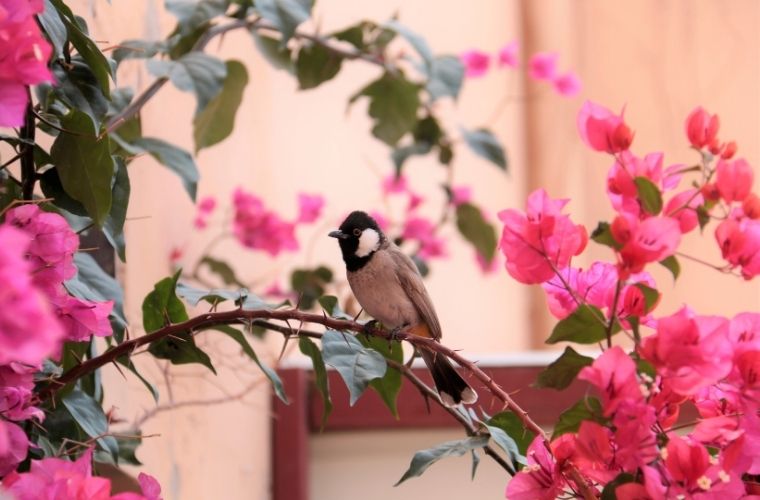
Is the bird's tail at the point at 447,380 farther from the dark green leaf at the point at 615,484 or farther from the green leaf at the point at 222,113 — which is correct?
the dark green leaf at the point at 615,484

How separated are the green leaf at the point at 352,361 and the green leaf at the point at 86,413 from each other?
18 centimetres

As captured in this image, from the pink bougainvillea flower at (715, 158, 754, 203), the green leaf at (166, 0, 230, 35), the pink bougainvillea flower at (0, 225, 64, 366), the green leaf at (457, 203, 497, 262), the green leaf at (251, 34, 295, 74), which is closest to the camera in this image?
the pink bougainvillea flower at (0, 225, 64, 366)

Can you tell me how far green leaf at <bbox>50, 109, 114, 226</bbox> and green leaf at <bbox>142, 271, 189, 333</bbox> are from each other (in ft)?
0.38

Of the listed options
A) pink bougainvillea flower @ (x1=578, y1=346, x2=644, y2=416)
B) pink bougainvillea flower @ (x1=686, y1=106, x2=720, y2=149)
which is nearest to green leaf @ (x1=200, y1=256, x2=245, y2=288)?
pink bougainvillea flower @ (x1=686, y1=106, x2=720, y2=149)

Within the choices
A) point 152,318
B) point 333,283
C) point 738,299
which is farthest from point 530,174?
point 152,318

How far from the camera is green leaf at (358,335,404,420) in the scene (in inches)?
37.1

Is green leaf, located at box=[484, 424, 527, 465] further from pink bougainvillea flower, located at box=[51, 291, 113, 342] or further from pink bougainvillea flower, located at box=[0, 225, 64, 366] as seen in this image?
pink bougainvillea flower, located at box=[0, 225, 64, 366]

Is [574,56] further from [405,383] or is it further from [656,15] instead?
[405,383]

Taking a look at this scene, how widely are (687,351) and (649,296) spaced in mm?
96

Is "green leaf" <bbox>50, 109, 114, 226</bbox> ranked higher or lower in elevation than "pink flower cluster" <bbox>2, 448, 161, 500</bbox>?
higher

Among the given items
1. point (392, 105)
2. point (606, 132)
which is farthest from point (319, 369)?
point (392, 105)

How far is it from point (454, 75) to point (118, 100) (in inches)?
26.4

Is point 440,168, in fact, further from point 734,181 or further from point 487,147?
point 734,181

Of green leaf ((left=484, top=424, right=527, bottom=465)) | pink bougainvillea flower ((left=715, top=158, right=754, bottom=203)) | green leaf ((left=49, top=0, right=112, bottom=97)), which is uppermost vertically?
green leaf ((left=49, top=0, right=112, bottom=97))
